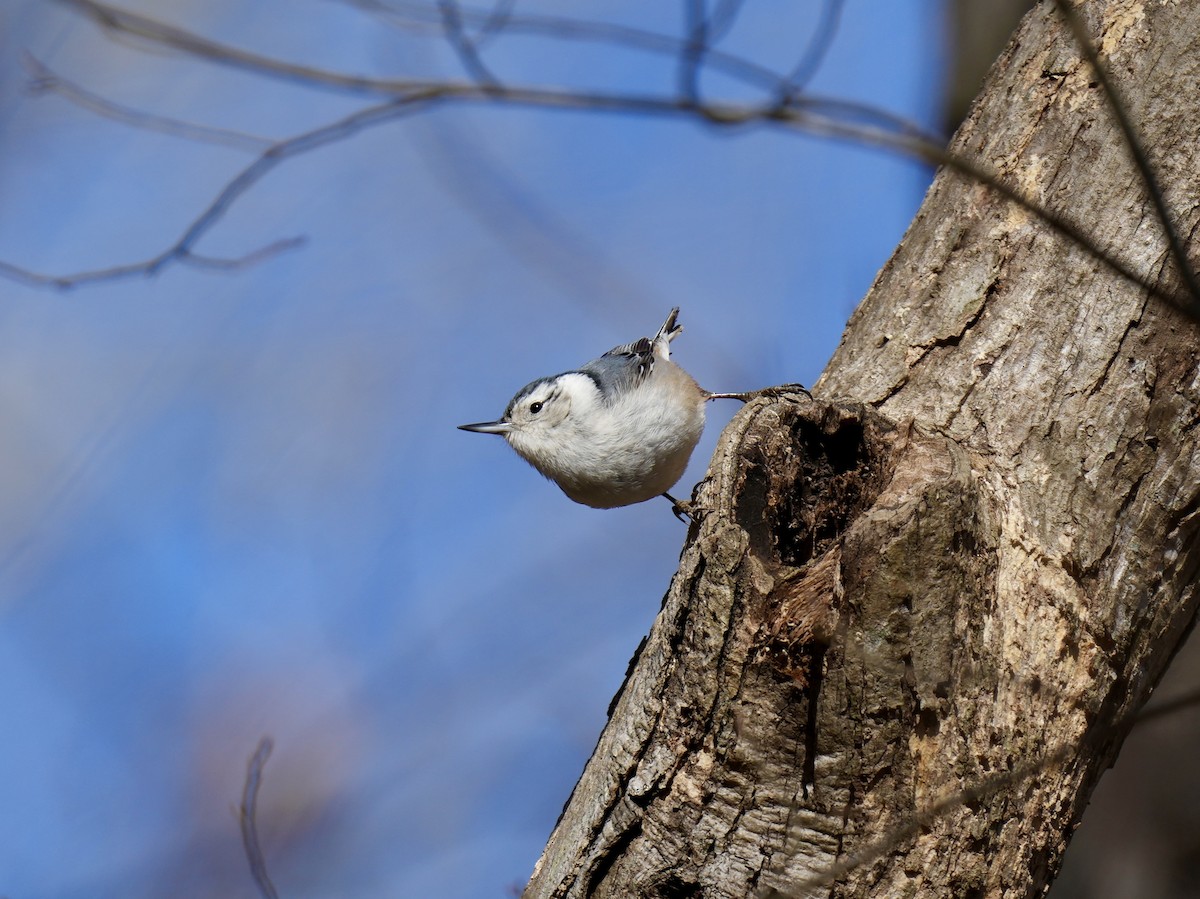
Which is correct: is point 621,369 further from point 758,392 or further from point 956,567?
point 956,567

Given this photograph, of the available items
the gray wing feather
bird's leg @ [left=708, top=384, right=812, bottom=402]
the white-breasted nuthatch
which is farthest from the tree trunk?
the gray wing feather

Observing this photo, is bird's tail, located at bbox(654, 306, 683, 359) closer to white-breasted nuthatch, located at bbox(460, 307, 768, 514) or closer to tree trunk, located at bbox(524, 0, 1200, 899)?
white-breasted nuthatch, located at bbox(460, 307, 768, 514)

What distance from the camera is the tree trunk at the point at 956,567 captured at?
5.28ft

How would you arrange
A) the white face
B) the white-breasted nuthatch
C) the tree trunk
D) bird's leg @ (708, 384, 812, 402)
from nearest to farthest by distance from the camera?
1. the tree trunk
2. bird's leg @ (708, 384, 812, 402)
3. the white-breasted nuthatch
4. the white face

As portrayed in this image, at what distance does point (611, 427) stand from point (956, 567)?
1661 mm

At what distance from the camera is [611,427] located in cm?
319

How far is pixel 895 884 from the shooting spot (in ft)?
5.37

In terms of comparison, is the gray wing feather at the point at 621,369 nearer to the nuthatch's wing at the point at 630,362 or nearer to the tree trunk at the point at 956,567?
the nuthatch's wing at the point at 630,362

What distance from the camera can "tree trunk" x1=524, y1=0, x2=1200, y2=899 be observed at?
63.3 inches

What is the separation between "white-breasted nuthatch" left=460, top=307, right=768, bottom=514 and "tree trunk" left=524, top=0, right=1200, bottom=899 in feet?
3.19

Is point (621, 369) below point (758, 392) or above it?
above

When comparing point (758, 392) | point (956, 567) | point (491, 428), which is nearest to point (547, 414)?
point (491, 428)

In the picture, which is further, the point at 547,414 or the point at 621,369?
the point at 621,369

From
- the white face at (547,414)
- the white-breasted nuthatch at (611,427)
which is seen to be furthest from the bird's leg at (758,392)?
the white face at (547,414)
